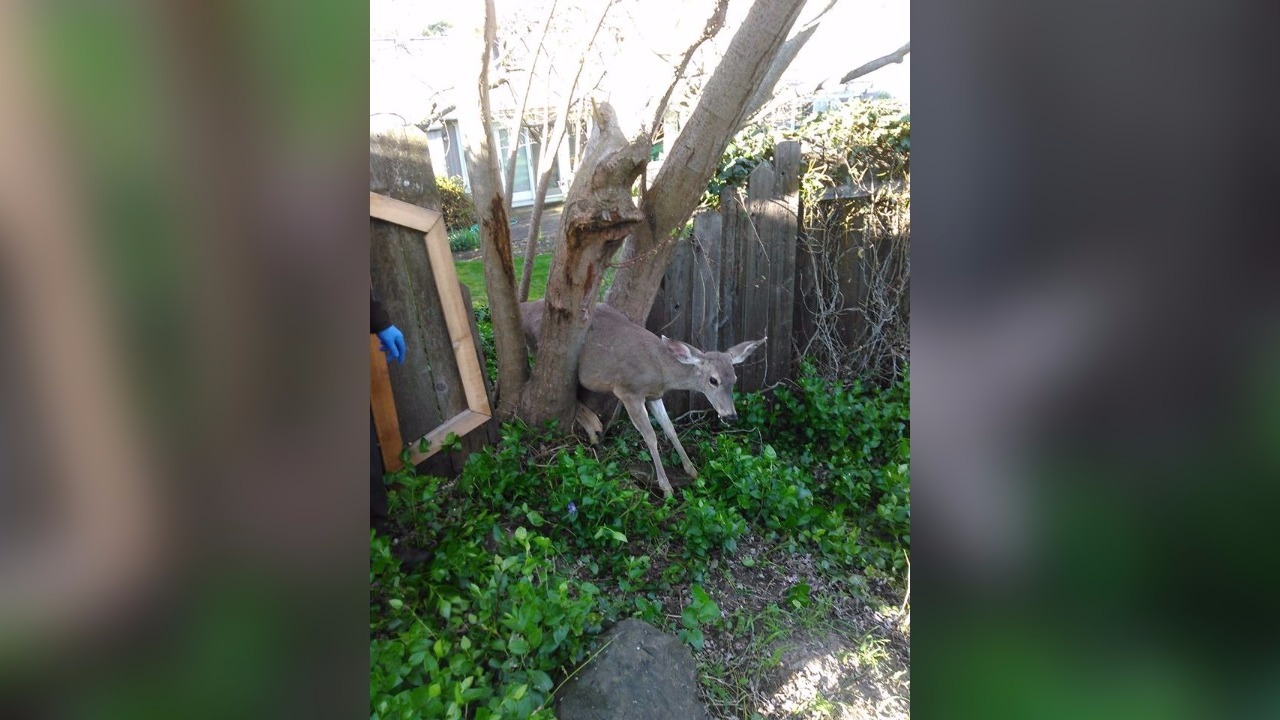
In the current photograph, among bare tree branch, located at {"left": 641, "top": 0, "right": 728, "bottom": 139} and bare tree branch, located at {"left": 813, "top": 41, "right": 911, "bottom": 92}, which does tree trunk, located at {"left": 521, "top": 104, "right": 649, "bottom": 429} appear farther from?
bare tree branch, located at {"left": 813, "top": 41, "right": 911, "bottom": 92}

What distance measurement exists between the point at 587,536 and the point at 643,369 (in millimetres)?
1243

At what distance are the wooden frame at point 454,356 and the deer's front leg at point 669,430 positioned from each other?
1.07 meters

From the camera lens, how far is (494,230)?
143 inches

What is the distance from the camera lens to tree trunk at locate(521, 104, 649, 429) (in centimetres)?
320

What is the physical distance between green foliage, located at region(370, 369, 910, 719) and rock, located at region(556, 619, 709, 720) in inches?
3.1

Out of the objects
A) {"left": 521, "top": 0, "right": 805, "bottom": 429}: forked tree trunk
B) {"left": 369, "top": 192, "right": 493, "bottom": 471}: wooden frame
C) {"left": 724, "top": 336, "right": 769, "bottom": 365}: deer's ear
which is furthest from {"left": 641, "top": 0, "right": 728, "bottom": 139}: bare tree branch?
{"left": 724, "top": 336, "right": 769, "bottom": 365}: deer's ear

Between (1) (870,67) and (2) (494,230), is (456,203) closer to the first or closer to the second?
(1) (870,67)

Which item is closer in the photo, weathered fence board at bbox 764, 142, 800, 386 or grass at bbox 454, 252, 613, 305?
weathered fence board at bbox 764, 142, 800, 386
